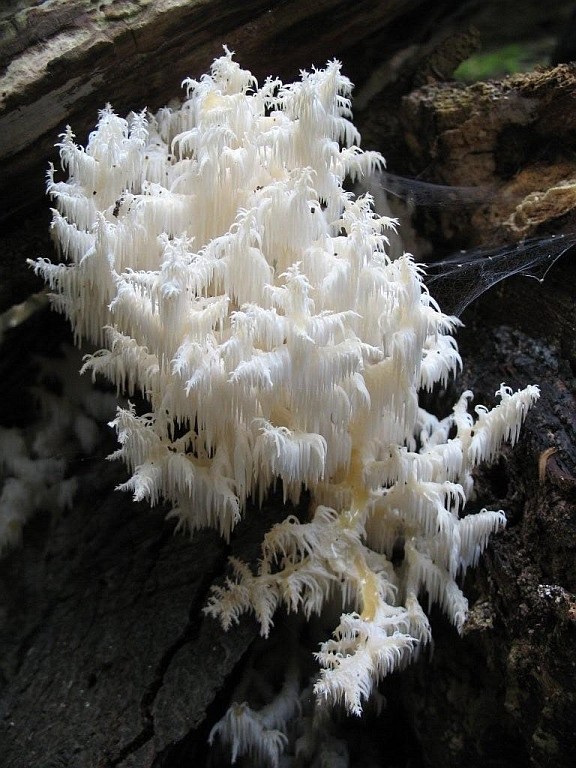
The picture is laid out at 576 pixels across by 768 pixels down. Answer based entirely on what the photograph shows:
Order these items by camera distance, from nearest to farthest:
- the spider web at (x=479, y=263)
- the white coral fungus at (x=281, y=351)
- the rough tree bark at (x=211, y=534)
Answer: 1. the white coral fungus at (x=281, y=351)
2. the rough tree bark at (x=211, y=534)
3. the spider web at (x=479, y=263)

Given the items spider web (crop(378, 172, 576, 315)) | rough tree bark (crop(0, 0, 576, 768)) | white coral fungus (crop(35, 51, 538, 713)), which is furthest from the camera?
spider web (crop(378, 172, 576, 315))

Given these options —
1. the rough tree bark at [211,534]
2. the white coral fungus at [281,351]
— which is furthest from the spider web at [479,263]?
the white coral fungus at [281,351]

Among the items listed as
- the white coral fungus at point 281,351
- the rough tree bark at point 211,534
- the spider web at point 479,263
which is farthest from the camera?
the spider web at point 479,263

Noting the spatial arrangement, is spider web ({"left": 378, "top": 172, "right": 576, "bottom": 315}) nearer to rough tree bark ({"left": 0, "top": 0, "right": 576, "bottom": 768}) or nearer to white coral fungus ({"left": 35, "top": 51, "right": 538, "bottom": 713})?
rough tree bark ({"left": 0, "top": 0, "right": 576, "bottom": 768})

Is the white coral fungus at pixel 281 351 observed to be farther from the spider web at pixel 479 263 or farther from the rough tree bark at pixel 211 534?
the spider web at pixel 479 263

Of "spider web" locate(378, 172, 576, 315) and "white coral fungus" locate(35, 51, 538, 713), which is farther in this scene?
"spider web" locate(378, 172, 576, 315)

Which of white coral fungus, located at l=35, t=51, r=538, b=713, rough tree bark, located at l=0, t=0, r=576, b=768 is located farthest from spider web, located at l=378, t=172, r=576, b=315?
white coral fungus, located at l=35, t=51, r=538, b=713

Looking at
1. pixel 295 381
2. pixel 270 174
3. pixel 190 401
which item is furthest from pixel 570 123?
pixel 190 401
